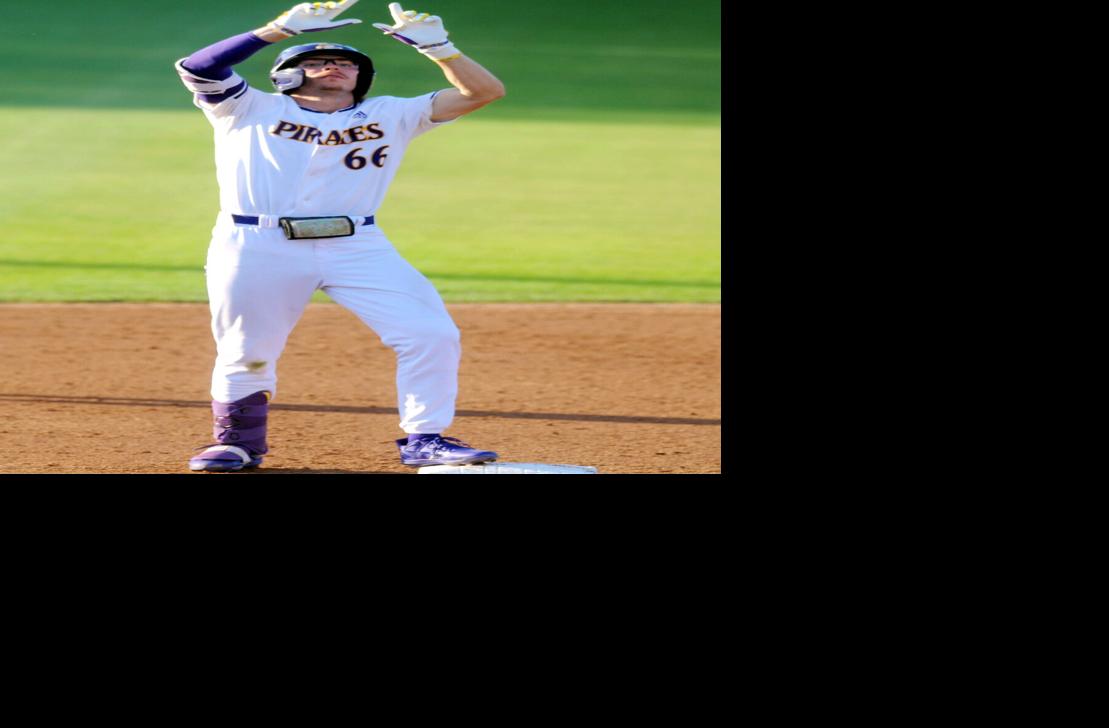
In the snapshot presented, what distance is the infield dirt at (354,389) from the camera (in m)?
4.95

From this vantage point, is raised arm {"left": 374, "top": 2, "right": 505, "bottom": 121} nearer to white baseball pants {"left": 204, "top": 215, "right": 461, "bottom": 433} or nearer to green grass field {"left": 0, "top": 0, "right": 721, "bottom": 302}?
white baseball pants {"left": 204, "top": 215, "right": 461, "bottom": 433}

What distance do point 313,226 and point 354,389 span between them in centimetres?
190

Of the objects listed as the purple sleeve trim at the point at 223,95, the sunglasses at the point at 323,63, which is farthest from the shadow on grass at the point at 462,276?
the purple sleeve trim at the point at 223,95

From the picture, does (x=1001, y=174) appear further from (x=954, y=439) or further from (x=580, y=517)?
(x=580, y=517)

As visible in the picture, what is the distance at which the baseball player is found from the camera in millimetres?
4250

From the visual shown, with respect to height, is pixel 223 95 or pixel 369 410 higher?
pixel 223 95

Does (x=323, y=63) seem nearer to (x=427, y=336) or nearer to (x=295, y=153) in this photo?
(x=295, y=153)

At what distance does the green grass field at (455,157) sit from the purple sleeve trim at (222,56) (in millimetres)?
3942

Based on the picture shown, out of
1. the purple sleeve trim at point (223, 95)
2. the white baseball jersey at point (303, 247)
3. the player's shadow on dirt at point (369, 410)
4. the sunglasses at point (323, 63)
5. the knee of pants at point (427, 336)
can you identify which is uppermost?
the sunglasses at point (323, 63)

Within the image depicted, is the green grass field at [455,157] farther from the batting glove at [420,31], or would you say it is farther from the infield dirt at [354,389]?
the batting glove at [420,31]

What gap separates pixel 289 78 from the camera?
442 cm

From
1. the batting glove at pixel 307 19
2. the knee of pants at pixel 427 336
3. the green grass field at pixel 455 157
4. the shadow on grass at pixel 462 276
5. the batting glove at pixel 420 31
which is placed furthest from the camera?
the green grass field at pixel 455 157

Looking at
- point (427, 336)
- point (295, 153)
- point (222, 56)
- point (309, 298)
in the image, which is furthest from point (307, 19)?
point (427, 336)

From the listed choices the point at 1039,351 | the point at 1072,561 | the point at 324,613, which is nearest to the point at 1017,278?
the point at 1039,351
